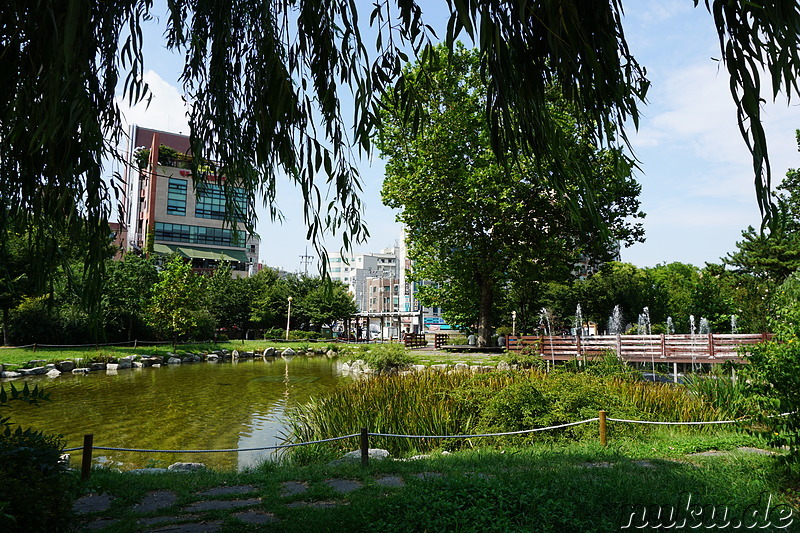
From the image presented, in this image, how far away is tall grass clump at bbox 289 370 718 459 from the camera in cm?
895

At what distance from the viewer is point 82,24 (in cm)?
240

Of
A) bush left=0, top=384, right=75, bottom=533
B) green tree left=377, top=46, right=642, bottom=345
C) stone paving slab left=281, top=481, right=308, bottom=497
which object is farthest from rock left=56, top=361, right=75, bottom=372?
bush left=0, top=384, right=75, bottom=533

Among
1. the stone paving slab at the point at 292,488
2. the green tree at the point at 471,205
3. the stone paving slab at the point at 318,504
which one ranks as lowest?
the stone paving slab at the point at 292,488

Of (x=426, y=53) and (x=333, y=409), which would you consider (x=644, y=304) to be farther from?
(x=426, y=53)

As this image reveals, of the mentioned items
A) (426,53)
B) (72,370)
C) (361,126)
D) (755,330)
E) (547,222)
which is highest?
(547,222)

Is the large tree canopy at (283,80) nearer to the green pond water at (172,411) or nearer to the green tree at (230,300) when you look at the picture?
the green pond water at (172,411)

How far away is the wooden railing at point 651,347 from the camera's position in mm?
16578

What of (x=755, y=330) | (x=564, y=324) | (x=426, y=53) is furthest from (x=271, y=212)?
(x=564, y=324)

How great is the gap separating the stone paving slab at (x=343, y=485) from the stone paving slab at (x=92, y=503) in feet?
7.34

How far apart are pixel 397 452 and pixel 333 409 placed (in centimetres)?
188

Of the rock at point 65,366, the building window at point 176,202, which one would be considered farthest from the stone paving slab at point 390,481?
the building window at point 176,202

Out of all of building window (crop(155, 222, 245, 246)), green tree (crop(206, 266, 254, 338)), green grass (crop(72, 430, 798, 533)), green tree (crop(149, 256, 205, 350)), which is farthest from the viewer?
building window (crop(155, 222, 245, 246))

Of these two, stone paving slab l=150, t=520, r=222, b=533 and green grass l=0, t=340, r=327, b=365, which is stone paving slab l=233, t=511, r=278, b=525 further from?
green grass l=0, t=340, r=327, b=365

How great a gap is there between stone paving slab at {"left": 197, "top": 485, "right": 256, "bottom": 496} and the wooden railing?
1417 cm
